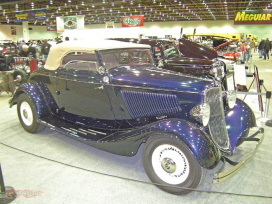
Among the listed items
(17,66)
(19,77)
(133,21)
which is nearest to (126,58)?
(19,77)

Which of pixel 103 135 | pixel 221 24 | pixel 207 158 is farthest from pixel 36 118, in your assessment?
pixel 221 24

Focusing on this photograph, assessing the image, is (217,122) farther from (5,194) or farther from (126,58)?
(5,194)

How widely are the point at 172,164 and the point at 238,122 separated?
4.02 ft

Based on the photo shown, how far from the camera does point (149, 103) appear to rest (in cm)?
287

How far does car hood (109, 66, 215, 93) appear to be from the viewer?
2.66 m

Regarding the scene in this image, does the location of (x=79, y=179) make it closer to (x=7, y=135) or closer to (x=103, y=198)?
(x=103, y=198)

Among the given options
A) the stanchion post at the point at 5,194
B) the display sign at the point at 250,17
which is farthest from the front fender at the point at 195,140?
the display sign at the point at 250,17

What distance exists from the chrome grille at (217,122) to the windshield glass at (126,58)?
1335mm

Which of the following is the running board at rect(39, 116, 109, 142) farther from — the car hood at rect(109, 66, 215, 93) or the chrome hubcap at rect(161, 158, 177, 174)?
the chrome hubcap at rect(161, 158, 177, 174)

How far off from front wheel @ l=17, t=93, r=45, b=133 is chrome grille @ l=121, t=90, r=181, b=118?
1.74 metres

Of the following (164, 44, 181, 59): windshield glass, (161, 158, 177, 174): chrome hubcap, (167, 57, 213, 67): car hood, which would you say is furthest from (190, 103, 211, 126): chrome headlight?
(164, 44, 181, 59): windshield glass

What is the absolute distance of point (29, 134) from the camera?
4.17m

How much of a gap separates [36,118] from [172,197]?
2.45m

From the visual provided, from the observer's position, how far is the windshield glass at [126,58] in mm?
3532
